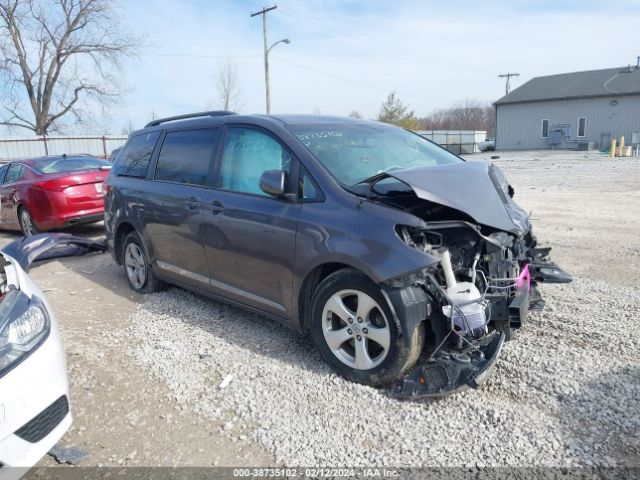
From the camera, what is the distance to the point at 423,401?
3104mm

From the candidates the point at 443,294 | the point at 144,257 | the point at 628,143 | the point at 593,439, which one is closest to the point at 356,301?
the point at 443,294

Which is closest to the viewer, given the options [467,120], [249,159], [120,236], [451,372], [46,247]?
[451,372]

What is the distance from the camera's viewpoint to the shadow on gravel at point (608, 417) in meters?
2.60

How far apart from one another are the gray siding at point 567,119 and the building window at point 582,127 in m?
0.20

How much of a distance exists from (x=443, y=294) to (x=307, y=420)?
3.76ft

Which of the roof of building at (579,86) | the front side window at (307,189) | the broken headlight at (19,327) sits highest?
the roof of building at (579,86)

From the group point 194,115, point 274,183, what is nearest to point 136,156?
point 194,115

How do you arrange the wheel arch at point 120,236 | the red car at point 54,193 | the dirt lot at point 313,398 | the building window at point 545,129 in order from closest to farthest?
A: 1. the dirt lot at point 313,398
2. the wheel arch at point 120,236
3. the red car at point 54,193
4. the building window at point 545,129

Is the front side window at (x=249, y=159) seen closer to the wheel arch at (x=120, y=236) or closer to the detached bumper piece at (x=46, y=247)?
the wheel arch at (x=120, y=236)

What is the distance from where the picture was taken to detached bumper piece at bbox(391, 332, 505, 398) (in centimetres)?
300

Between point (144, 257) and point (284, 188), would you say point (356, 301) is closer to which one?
point (284, 188)

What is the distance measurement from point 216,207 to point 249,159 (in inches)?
19.4

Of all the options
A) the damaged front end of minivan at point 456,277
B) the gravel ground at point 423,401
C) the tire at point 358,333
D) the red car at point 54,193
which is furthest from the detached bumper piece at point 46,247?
the damaged front end of minivan at point 456,277

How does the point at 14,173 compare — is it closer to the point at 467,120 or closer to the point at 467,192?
the point at 467,192
